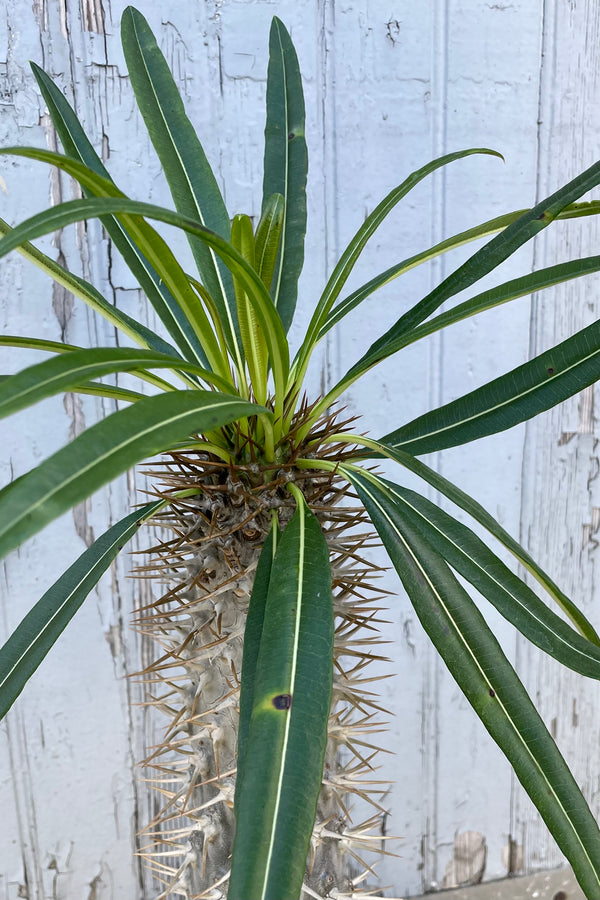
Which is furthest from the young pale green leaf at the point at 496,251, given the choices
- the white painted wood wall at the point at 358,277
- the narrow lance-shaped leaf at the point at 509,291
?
the white painted wood wall at the point at 358,277

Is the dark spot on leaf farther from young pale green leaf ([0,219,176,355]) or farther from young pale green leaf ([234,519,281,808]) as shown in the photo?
young pale green leaf ([0,219,176,355])

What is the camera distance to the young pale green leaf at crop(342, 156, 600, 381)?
51 centimetres

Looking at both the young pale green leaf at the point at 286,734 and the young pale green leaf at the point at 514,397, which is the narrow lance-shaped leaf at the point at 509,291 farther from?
the young pale green leaf at the point at 286,734

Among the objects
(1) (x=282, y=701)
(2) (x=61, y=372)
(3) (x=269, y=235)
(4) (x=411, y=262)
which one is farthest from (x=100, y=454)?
(4) (x=411, y=262)

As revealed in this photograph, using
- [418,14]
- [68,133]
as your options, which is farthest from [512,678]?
[418,14]

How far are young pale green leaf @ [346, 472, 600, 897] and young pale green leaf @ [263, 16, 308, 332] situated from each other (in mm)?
298

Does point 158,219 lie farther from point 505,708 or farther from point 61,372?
point 505,708

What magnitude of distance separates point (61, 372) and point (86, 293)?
0.82 feet

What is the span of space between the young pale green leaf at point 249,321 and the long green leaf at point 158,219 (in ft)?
0.09

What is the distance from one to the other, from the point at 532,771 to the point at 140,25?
2.17 feet

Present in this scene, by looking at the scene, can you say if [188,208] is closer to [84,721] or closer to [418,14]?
[418,14]

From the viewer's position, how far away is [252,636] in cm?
46

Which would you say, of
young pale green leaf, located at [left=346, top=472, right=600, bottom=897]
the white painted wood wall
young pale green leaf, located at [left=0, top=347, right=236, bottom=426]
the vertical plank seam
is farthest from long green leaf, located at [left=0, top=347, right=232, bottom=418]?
the vertical plank seam

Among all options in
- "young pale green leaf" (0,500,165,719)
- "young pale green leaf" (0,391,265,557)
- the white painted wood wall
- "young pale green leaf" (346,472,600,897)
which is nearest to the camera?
"young pale green leaf" (0,391,265,557)
